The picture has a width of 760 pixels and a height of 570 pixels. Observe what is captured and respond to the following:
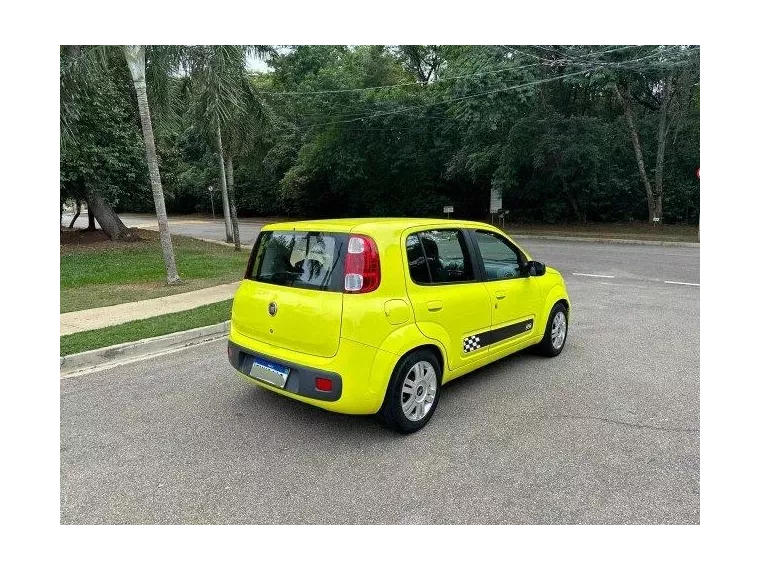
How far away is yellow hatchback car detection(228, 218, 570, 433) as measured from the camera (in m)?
3.26

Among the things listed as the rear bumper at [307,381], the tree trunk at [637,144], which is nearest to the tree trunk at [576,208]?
the tree trunk at [637,144]

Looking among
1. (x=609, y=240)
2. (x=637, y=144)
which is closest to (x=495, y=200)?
(x=609, y=240)

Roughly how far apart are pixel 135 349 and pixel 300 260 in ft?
10.3

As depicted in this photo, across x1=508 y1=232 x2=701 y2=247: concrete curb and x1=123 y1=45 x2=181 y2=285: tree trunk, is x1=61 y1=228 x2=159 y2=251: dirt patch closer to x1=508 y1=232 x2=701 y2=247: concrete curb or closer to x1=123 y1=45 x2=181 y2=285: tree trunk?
x1=123 y1=45 x2=181 y2=285: tree trunk

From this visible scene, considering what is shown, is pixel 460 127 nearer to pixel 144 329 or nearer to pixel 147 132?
pixel 147 132

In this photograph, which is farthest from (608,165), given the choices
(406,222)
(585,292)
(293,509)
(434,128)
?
(293,509)

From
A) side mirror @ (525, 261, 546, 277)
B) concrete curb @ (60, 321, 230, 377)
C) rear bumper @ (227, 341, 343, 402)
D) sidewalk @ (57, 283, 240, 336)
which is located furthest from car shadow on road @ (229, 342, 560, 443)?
sidewalk @ (57, 283, 240, 336)

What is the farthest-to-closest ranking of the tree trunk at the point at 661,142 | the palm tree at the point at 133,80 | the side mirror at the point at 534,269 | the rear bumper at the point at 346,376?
1. the tree trunk at the point at 661,142
2. the palm tree at the point at 133,80
3. the side mirror at the point at 534,269
4. the rear bumper at the point at 346,376

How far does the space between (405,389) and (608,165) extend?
23.8m

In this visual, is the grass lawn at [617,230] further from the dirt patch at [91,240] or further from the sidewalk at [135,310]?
the sidewalk at [135,310]

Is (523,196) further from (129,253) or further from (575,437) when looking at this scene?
(575,437)

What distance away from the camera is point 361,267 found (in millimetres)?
3297

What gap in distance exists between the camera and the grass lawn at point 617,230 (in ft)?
65.2

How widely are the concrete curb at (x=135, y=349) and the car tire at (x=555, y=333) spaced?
13.1 feet
